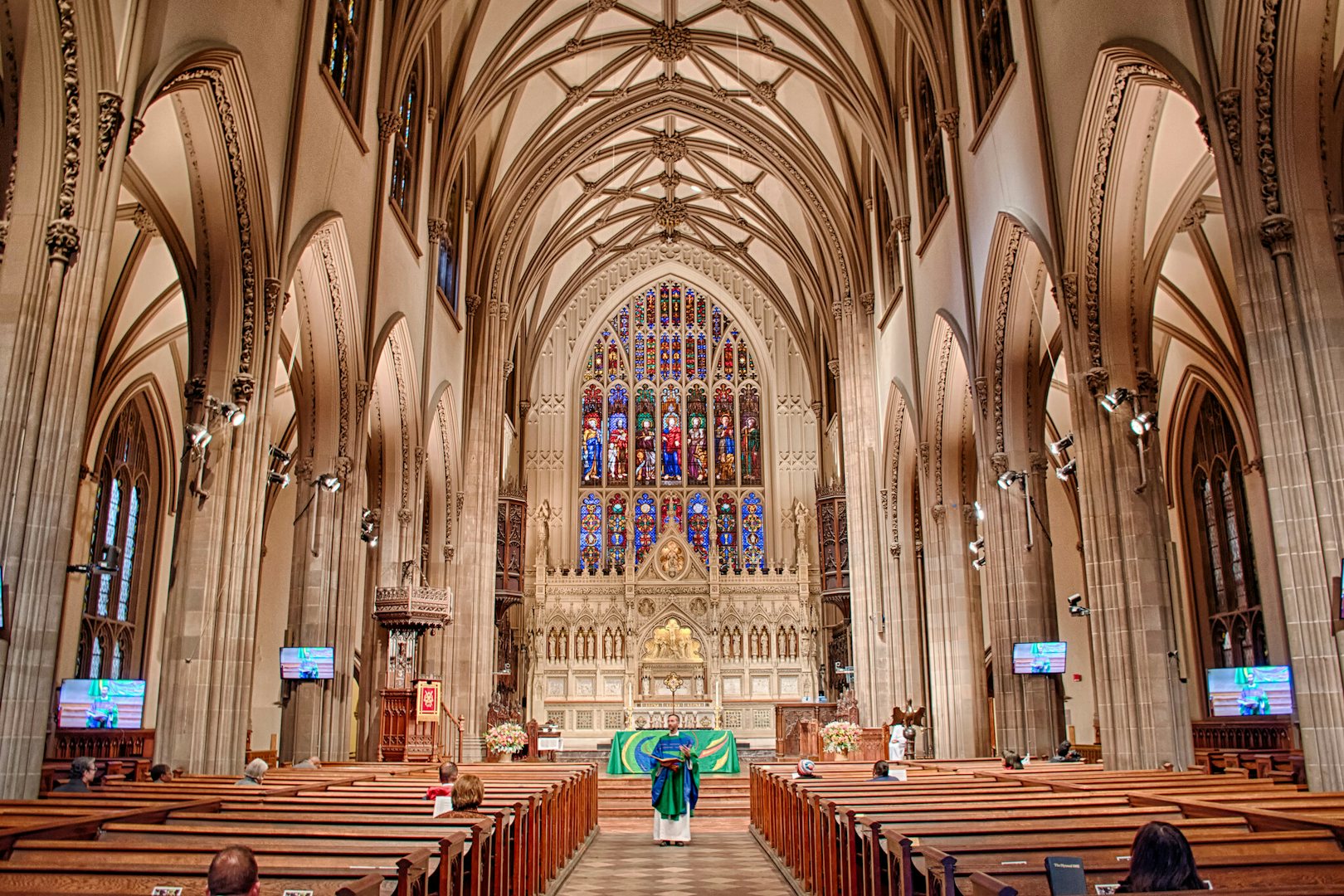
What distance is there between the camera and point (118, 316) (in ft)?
58.5

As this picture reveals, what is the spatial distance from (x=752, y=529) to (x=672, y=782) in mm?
20806

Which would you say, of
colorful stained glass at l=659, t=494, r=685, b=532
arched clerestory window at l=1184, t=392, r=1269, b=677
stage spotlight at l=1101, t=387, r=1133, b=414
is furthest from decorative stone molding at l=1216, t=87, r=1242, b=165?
colorful stained glass at l=659, t=494, r=685, b=532

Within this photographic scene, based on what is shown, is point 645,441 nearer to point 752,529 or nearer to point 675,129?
point 752,529

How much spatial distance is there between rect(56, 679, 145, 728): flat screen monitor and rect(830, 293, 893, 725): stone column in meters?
13.8

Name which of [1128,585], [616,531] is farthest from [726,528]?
[1128,585]

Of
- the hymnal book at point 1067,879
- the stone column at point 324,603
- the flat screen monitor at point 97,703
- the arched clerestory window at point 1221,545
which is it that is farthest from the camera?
the arched clerestory window at point 1221,545

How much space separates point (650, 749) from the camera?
62.2ft

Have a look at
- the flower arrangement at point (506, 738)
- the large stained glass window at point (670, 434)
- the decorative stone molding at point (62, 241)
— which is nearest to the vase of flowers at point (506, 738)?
the flower arrangement at point (506, 738)

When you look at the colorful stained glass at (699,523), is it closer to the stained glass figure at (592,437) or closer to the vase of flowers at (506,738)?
the stained glass figure at (592,437)

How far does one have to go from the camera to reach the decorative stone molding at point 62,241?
8.06 meters

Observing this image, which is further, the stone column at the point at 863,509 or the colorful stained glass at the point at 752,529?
the colorful stained glass at the point at 752,529

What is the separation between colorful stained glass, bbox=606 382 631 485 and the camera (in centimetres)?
3275

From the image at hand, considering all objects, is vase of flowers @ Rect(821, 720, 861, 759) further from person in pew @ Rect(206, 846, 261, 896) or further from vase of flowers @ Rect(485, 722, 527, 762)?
person in pew @ Rect(206, 846, 261, 896)

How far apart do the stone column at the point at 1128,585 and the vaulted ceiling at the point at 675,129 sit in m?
10.0
